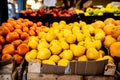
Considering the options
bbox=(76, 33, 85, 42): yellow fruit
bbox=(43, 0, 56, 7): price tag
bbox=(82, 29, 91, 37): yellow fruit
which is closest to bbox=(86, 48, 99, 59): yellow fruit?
bbox=(76, 33, 85, 42): yellow fruit

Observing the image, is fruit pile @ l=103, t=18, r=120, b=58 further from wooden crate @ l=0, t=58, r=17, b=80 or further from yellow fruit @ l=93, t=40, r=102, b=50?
wooden crate @ l=0, t=58, r=17, b=80

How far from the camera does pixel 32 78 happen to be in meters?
1.87

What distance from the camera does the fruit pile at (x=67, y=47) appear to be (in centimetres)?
206

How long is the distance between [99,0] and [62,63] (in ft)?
38.8

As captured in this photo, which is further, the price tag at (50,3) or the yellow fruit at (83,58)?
the price tag at (50,3)

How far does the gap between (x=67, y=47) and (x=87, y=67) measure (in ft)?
1.36

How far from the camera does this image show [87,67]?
6.07 feet

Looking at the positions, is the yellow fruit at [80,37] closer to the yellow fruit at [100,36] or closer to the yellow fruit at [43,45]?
the yellow fruit at [100,36]

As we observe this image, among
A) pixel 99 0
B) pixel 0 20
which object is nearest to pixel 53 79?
pixel 0 20

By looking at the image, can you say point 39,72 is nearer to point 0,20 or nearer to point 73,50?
point 73,50

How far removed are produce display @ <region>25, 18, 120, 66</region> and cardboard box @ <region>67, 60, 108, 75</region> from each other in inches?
6.0

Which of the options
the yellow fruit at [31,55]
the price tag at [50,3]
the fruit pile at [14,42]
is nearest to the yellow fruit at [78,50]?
the yellow fruit at [31,55]

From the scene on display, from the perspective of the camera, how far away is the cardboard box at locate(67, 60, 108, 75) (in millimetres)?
1833

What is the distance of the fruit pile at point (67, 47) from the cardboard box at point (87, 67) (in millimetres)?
152
